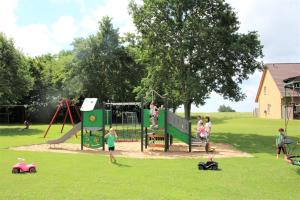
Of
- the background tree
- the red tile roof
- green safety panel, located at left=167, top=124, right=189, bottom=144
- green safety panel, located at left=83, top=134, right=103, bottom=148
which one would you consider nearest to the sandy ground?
green safety panel, located at left=83, top=134, right=103, bottom=148

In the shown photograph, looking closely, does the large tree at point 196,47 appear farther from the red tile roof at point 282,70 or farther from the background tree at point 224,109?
the background tree at point 224,109

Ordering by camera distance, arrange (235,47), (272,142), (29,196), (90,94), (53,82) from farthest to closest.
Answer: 1. (53,82)
2. (90,94)
3. (235,47)
4. (272,142)
5. (29,196)

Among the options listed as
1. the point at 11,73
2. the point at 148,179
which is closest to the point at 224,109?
the point at 11,73

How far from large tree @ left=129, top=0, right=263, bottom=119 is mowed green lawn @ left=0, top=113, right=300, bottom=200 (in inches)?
619

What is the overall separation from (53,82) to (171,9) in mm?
31403

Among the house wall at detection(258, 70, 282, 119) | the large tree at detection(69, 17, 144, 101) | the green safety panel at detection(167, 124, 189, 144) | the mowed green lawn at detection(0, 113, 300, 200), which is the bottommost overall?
the mowed green lawn at detection(0, 113, 300, 200)

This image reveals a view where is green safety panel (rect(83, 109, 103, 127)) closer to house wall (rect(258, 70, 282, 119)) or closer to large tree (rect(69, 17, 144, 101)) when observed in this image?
large tree (rect(69, 17, 144, 101))

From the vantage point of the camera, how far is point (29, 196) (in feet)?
37.4

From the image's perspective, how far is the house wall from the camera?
61.1 metres

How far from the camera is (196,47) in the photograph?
3525cm

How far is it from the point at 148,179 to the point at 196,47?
22.1 m

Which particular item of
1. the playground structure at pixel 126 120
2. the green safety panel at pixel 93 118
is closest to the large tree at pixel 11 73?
the playground structure at pixel 126 120

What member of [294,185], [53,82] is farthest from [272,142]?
[53,82]

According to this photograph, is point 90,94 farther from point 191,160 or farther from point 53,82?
point 191,160
